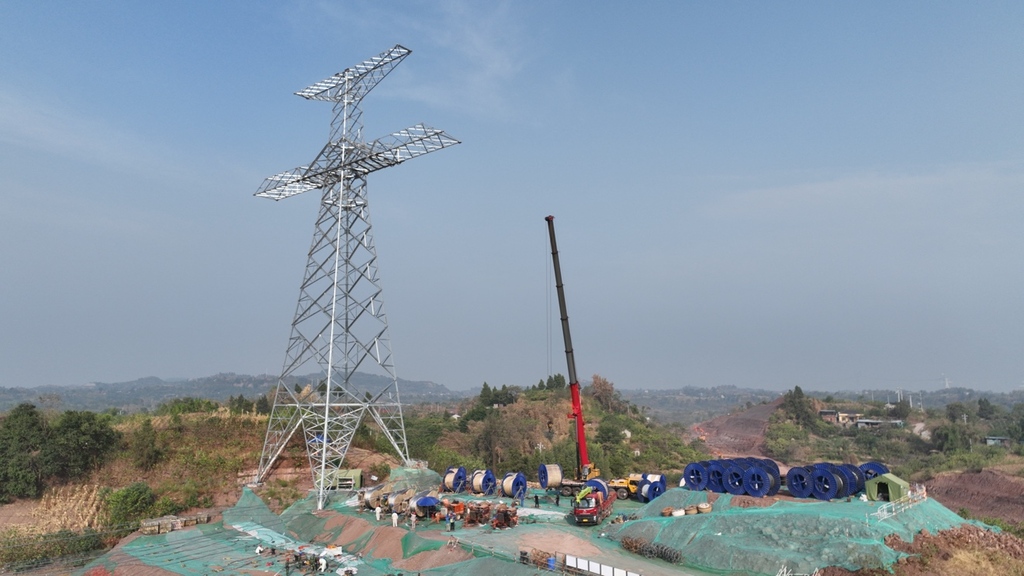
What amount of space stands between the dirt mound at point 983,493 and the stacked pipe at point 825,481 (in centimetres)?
3954

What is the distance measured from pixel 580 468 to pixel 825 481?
14.9m

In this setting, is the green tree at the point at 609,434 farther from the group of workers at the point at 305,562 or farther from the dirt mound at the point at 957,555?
the group of workers at the point at 305,562

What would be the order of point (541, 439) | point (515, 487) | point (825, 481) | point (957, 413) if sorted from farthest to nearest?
point (957, 413) < point (541, 439) < point (515, 487) < point (825, 481)

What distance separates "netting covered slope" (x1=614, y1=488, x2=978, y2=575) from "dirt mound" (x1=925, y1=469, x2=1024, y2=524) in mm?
43439

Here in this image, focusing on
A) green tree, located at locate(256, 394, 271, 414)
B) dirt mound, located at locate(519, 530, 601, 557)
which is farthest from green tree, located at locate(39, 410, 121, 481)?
dirt mound, located at locate(519, 530, 601, 557)

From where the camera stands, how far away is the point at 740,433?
15038 centimetres

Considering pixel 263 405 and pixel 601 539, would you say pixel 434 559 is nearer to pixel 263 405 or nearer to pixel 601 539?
pixel 601 539

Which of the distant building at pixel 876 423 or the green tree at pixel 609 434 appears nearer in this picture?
the green tree at pixel 609 434

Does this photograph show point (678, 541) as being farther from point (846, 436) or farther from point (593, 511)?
point (846, 436)

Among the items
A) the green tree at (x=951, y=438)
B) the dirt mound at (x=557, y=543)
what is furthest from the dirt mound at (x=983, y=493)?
the dirt mound at (x=557, y=543)

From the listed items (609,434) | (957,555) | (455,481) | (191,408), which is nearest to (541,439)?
(609,434)

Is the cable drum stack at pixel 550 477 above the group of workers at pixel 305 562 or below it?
above

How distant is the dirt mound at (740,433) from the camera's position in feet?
400

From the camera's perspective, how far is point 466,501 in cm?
3475
